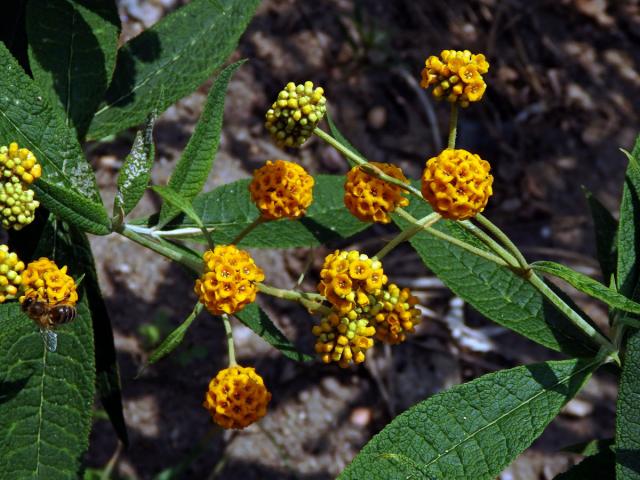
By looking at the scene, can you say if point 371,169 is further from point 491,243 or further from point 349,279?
point 491,243

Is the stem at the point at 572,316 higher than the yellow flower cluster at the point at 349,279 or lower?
lower

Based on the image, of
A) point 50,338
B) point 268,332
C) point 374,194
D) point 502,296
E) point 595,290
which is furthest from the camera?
point 502,296

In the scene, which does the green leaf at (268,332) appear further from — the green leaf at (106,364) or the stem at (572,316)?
the stem at (572,316)

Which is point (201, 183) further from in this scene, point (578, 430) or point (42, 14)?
point (578, 430)

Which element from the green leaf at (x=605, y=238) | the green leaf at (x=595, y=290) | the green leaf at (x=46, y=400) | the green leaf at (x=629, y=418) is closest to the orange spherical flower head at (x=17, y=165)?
the green leaf at (x=46, y=400)

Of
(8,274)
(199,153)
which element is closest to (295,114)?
(199,153)
